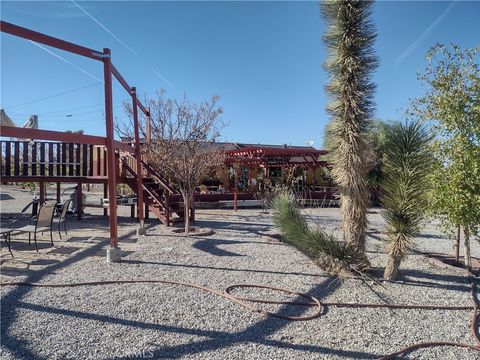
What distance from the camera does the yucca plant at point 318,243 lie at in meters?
5.58

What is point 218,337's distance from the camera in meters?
3.40

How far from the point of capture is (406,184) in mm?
5109

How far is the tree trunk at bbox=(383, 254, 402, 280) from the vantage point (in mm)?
5262

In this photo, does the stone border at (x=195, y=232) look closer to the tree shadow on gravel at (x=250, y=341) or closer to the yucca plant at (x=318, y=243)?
the yucca plant at (x=318, y=243)

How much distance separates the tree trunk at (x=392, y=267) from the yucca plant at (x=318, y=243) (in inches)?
16.1

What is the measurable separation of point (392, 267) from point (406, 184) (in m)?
1.24

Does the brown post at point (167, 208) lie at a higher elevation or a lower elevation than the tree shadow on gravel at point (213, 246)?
higher

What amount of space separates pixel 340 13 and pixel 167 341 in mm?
4974

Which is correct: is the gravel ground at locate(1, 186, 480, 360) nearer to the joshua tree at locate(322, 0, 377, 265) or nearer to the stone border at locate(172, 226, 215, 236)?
the joshua tree at locate(322, 0, 377, 265)

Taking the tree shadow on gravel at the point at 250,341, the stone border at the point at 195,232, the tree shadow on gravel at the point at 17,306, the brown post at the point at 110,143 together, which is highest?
the brown post at the point at 110,143

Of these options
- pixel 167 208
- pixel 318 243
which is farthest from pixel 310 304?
pixel 167 208

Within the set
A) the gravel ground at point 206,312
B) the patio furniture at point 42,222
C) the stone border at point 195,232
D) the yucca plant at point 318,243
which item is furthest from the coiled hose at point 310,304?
the stone border at point 195,232

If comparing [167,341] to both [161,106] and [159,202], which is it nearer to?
[159,202]

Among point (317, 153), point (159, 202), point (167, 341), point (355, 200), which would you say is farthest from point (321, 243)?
point (317, 153)
